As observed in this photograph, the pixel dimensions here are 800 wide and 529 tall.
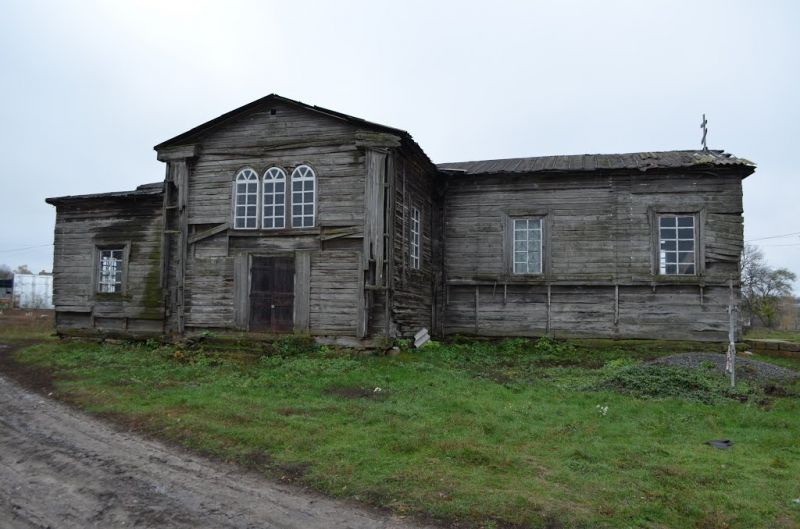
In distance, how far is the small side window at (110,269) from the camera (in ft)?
60.1

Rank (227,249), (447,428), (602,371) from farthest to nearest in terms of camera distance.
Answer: (227,249)
(602,371)
(447,428)

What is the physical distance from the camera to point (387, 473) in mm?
6027

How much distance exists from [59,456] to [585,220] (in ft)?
48.1

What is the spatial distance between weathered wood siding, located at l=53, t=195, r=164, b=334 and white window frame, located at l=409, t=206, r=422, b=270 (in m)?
7.51

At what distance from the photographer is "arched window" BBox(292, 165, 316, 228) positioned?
14820 millimetres

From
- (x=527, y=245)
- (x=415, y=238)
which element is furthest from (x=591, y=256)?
(x=415, y=238)

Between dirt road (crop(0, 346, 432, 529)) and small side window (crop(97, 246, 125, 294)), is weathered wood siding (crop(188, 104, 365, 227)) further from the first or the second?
dirt road (crop(0, 346, 432, 529))

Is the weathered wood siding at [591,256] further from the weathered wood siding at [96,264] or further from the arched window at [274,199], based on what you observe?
the weathered wood siding at [96,264]

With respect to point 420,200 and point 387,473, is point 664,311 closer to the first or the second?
point 420,200

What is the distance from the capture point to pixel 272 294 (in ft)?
48.7

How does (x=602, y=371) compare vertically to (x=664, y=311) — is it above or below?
below

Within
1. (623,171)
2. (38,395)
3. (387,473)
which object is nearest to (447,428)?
(387,473)

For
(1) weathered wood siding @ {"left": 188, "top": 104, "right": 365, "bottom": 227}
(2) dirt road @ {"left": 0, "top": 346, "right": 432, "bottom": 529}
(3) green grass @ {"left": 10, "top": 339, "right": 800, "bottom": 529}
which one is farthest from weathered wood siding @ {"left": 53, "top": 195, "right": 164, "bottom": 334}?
(2) dirt road @ {"left": 0, "top": 346, "right": 432, "bottom": 529}

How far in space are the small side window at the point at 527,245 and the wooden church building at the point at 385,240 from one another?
0.04 metres
